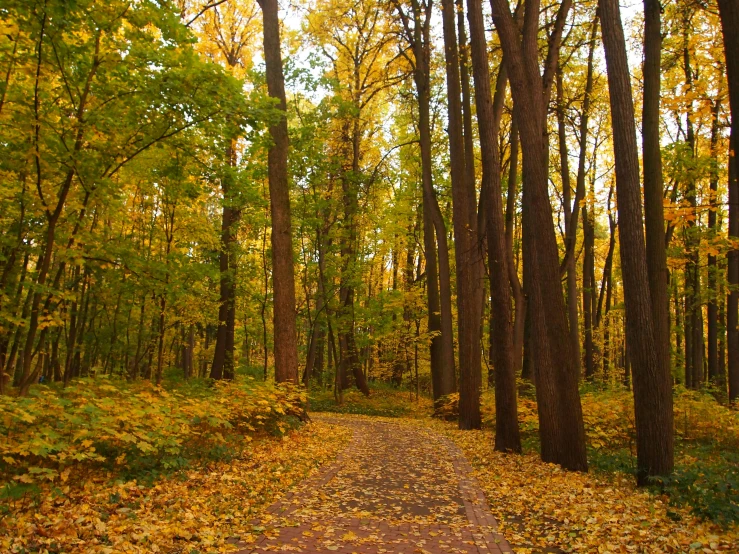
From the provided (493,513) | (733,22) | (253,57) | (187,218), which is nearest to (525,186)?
(733,22)

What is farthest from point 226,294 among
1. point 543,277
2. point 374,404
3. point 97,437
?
point 97,437

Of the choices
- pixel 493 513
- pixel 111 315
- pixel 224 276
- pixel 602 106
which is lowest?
pixel 493 513

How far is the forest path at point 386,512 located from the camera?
481cm

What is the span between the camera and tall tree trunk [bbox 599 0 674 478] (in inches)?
281

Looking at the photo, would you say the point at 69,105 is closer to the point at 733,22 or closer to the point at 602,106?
the point at 733,22

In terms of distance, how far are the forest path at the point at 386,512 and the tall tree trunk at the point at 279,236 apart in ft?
11.1

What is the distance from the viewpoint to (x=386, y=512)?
601 centimetres

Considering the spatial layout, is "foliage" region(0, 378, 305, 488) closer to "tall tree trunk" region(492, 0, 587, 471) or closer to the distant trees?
the distant trees

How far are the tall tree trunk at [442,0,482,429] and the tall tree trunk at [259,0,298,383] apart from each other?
451 cm

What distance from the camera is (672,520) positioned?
5.53m

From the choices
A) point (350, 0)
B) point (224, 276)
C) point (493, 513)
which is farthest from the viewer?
point (224, 276)

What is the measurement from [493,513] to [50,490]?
4484mm

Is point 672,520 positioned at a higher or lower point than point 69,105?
lower

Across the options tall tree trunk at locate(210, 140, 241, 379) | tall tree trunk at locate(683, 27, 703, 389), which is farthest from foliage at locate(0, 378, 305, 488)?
tall tree trunk at locate(210, 140, 241, 379)
